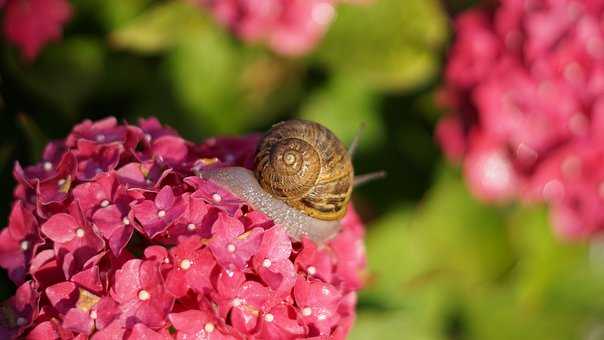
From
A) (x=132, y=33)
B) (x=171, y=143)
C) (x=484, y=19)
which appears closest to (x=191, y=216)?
(x=171, y=143)

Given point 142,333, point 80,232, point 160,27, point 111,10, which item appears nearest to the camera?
point 142,333

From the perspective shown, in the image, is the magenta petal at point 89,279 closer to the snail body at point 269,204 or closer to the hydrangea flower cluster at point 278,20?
the snail body at point 269,204

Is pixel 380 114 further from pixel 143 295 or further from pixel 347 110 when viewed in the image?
pixel 143 295

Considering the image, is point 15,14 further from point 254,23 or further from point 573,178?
point 573,178

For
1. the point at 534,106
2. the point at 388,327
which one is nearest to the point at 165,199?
the point at 388,327

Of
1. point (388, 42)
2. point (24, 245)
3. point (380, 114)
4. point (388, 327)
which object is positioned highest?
point (388, 42)

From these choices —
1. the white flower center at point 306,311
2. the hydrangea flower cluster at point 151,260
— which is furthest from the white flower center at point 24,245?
the white flower center at point 306,311

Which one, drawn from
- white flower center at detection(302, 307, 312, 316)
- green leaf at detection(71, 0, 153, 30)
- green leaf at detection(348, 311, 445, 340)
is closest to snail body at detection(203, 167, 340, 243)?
white flower center at detection(302, 307, 312, 316)
